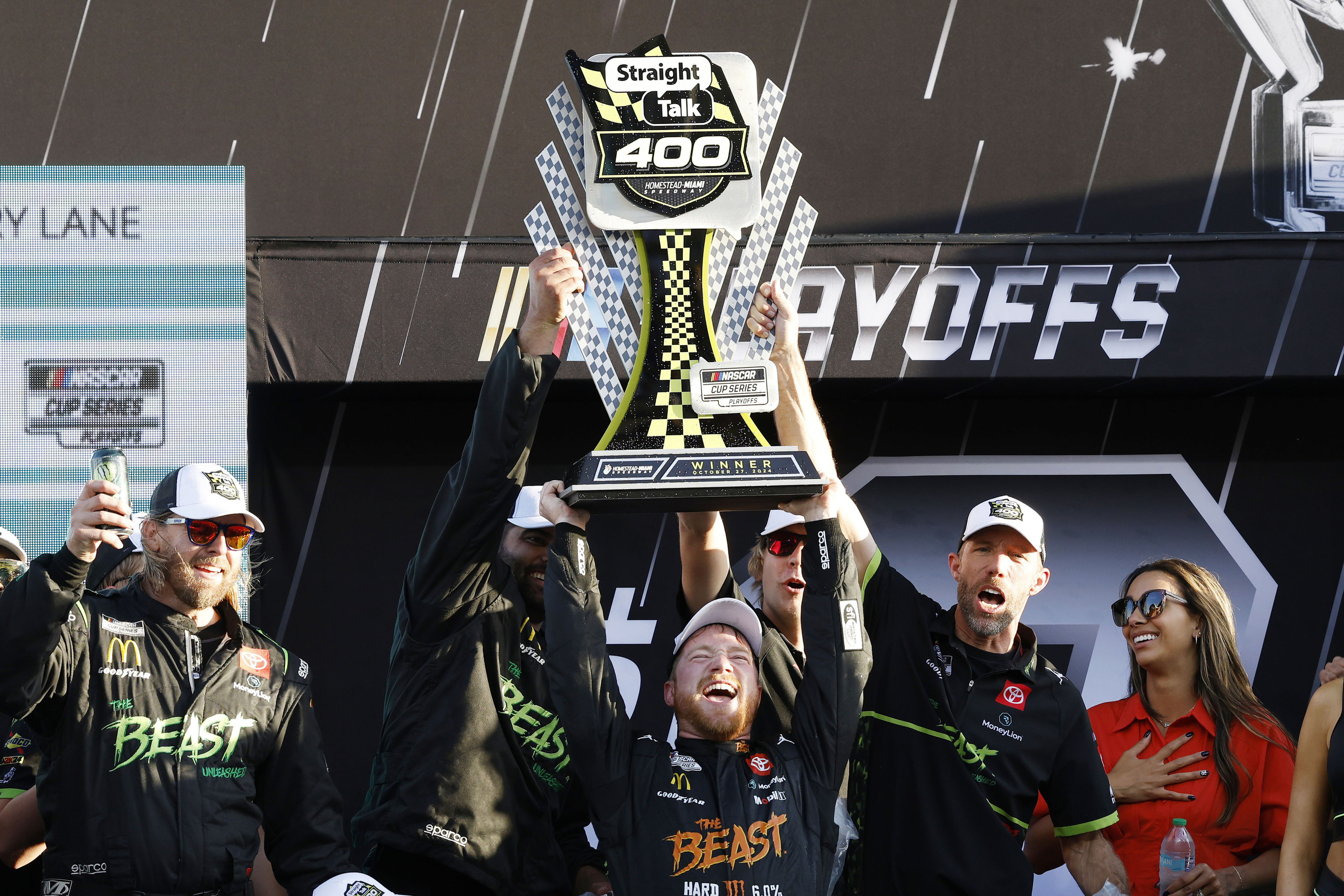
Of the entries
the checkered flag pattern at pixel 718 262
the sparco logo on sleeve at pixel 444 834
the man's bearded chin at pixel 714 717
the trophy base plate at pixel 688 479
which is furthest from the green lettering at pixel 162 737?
the checkered flag pattern at pixel 718 262

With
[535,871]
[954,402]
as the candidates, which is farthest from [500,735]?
[954,402]

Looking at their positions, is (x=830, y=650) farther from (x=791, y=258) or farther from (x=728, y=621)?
(x=791, y=258)

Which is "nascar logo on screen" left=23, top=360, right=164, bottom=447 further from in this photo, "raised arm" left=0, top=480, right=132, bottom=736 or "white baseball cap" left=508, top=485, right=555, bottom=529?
"raised arm" left=0, top=480, right=132, bottom=736

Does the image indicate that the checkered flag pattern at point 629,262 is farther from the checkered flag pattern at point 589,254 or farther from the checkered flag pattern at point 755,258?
the checkered flag pattern at point 755,258

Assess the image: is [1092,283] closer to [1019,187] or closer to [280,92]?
[1019,187]

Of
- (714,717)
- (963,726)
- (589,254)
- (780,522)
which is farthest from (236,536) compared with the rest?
(963,726)

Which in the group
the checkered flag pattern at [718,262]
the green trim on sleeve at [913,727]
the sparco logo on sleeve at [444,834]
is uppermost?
Answer: the checkered flag pattern at [718,262]

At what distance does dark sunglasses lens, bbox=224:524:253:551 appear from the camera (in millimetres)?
2689

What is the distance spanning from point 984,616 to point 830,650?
63 centimetres

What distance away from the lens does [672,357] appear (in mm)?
2762

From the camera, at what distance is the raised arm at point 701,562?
3.07 m

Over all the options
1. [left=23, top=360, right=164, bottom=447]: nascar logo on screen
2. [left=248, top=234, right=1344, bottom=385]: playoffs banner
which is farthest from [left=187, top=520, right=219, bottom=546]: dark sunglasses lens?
[left=23, top=360, right=164, bottom=447]: nascar logo on screen

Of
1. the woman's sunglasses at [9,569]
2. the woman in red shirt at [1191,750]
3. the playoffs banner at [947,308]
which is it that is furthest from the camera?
the playoffs banner at [947,308]

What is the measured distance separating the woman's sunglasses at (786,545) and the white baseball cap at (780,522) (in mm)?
28
